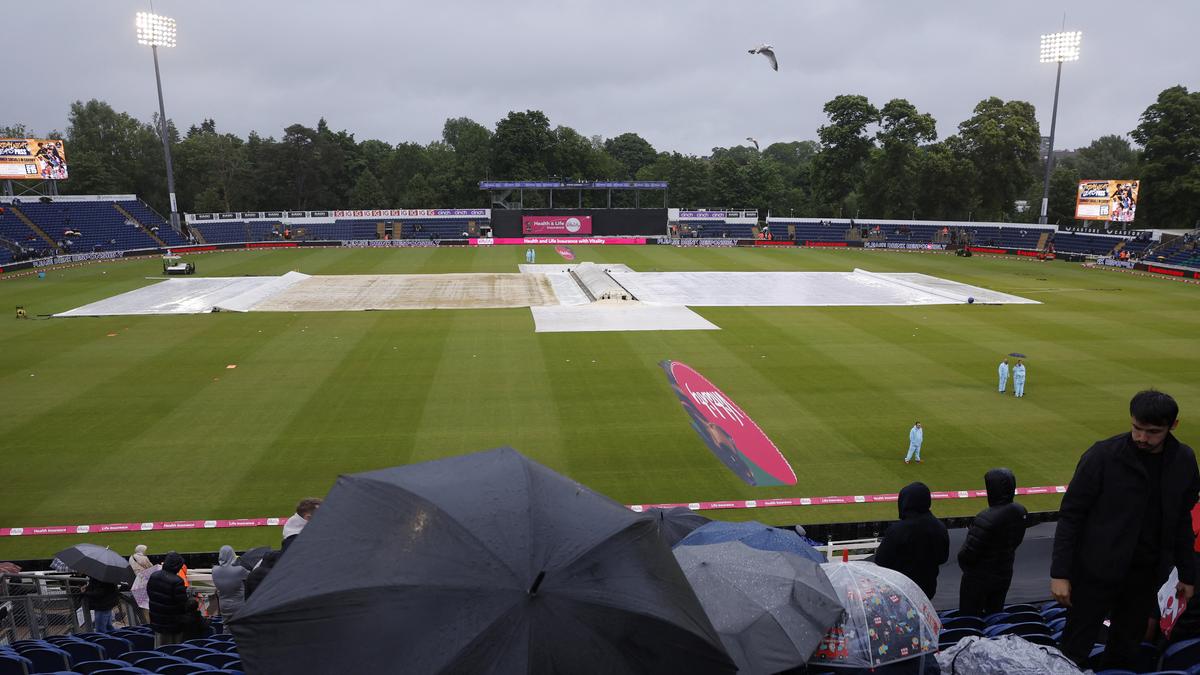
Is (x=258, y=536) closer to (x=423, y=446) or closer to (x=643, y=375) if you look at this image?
(x=423, y=446)

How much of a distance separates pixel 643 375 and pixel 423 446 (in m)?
8.06

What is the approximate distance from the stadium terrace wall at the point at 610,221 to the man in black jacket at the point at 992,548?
215ft

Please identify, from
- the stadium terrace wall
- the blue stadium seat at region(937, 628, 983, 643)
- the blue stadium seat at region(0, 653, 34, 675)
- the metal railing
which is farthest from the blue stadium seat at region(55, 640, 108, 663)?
the stadium terrace wall

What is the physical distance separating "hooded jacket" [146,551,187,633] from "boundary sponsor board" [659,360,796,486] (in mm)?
10341

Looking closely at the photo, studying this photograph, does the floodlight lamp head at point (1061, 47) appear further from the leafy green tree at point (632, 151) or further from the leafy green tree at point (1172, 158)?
the leafy green tree at point (632, 151)

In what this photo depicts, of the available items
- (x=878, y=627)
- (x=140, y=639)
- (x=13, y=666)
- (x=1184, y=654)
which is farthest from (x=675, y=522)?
(x=140, y=639)

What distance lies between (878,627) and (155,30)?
68.9 metres

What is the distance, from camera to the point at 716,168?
94188 mm

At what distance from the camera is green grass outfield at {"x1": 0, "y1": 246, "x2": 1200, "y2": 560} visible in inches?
576

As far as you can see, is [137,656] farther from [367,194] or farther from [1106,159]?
[1106,159]

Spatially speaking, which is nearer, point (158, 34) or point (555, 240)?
point (158, 34)

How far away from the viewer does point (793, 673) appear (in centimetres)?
463

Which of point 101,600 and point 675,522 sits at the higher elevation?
point 675,522

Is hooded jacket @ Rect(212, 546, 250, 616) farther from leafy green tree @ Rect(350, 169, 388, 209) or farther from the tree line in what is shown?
leafy green tree @ Rect(350, 169, 388, 209)
